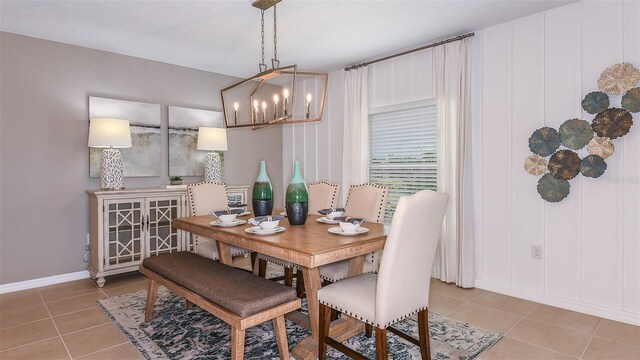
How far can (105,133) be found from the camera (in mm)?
3510

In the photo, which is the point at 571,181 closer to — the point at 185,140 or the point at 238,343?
the point at 238,343

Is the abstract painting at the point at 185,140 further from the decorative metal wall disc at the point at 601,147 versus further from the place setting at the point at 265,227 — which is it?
the decorative metal wall disc at the point at 601,147

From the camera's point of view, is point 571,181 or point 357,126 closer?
point 571,181

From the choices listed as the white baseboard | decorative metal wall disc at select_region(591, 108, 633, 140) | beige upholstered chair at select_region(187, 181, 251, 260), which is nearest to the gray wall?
the white baseboard

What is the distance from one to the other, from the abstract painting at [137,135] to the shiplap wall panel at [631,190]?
14.8 ft

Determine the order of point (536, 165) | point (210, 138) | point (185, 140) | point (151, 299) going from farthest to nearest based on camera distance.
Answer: point (185, 140) → point (210, 138) → point (536, 165) → point (151, 299)

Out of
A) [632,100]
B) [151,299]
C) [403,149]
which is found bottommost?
[151,299]

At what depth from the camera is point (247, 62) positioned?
436cm

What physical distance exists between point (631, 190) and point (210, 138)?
4058 millimetres

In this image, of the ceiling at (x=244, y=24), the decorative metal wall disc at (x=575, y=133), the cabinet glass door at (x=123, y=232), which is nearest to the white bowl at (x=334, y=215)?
the ceiling at (x=244, y=24)

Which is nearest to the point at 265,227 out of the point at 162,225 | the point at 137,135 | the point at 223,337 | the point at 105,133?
the point at 223,337

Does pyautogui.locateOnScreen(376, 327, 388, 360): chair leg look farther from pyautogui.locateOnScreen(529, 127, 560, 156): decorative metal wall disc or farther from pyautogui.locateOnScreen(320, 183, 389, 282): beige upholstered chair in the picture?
pyautogui.locateOnScreen(529, 127, 560, 156): decorative metal wall disc

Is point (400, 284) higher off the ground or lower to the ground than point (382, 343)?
higher

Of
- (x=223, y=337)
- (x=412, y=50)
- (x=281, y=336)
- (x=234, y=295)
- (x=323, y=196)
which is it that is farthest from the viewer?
(x=412, y=50)
